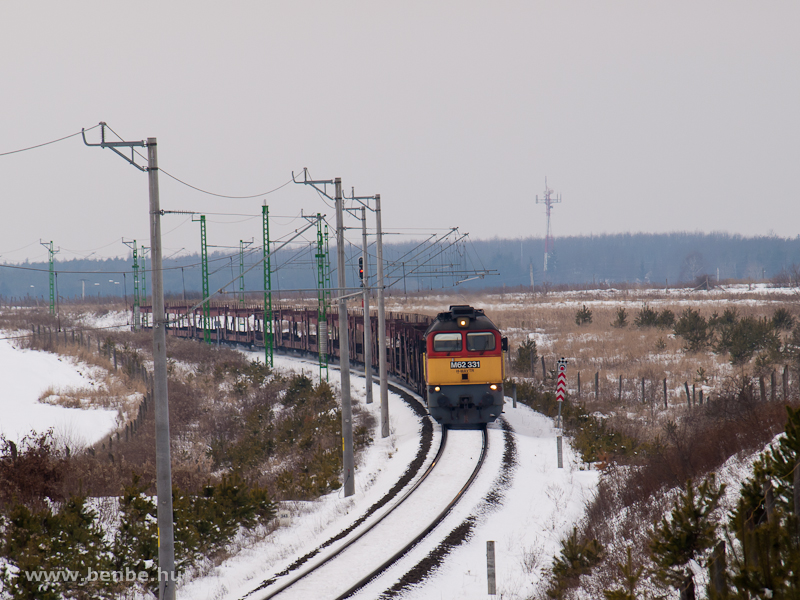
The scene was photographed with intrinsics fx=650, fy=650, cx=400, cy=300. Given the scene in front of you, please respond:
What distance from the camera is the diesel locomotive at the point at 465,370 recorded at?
2105 cm

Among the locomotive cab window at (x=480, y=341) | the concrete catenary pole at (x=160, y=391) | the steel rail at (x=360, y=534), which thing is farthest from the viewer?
the locomotive cab window at (x=480, y=341)

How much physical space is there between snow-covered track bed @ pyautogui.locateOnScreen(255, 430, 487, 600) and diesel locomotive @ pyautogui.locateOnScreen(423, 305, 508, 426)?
2.10m

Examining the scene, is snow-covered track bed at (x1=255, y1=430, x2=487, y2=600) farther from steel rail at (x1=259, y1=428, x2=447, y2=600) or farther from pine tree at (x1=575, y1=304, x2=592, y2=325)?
pine tree at (x1=575, y1=304, x2=592, y2=325)

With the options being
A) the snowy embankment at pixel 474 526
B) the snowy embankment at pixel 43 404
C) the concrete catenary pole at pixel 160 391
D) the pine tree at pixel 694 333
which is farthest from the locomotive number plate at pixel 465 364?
the pine tree at pixel 694 333

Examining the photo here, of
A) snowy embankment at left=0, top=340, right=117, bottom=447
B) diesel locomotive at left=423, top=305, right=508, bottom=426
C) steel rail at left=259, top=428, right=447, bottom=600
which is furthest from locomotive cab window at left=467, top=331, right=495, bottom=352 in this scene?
snowy embankment at left=0, top=340, right=117, bottom=447

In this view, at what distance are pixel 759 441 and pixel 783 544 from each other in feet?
21.1

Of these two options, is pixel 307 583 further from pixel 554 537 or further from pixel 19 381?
pixel 19 381

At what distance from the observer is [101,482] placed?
16.8 metres

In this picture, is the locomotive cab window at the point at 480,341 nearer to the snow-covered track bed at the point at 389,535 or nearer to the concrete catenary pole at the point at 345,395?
the snow-covered track bed at the point at 389,535

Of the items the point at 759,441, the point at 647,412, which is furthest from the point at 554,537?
the point at 647,412

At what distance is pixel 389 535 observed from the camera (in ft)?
43.8

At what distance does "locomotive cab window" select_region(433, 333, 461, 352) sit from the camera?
69.7 feet

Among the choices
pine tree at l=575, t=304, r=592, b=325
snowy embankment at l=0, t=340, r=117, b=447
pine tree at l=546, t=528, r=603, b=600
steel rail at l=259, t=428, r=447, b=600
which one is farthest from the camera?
pine tree at l=575, t=304, r=592, b=325

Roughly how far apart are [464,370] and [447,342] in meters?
1.06
